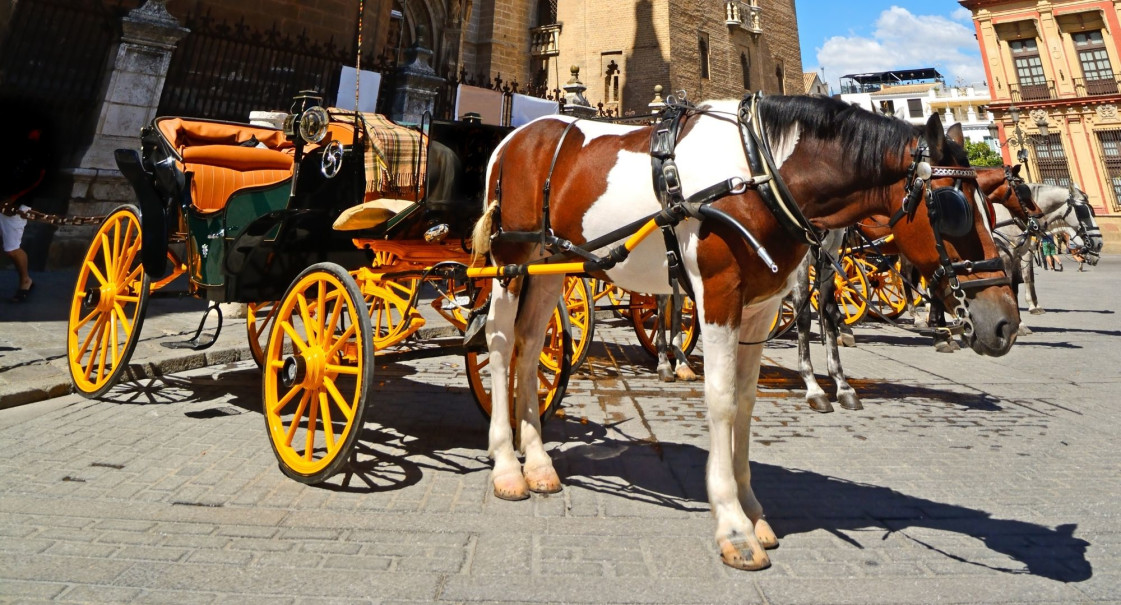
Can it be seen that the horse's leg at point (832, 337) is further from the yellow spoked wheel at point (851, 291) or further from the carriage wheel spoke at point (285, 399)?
the carriage wheel spoke at point (285, 399)

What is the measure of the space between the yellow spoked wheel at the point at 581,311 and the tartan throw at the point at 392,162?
1.48 m

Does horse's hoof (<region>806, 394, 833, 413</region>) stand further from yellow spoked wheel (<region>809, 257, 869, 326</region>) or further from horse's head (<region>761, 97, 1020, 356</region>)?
yellow spoked wheel (<region>809, 257, 869, 326</region>)

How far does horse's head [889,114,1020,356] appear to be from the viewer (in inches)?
105

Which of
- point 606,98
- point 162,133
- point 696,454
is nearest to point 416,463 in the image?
point 696,454

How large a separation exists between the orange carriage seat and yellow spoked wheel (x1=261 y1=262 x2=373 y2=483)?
1.19 meters

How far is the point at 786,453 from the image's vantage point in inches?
159

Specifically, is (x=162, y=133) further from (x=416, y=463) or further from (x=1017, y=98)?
(x=1017, y=98)

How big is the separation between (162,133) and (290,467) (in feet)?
9.41

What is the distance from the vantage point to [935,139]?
9.09 ft

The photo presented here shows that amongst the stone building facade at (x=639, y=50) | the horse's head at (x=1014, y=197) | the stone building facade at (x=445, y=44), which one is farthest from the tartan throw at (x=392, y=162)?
the stone building facade at (x=639, y=50)

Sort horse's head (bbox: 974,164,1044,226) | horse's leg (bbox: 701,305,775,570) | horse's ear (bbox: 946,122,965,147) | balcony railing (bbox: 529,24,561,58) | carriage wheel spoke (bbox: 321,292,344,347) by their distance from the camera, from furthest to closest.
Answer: balcony railing (bbox: 529,24,561,58) → horse's head (bbox: 974,164,1044,226) → carriage wheel spoke (bbox: 321,292,344,347) → horse's ear (bbox: 946,122,965,147) → horse's leg (bbox: 701,305,775,570)

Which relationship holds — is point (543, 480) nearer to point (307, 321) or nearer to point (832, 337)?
point (307, 321)

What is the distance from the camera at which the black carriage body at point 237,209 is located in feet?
13.8

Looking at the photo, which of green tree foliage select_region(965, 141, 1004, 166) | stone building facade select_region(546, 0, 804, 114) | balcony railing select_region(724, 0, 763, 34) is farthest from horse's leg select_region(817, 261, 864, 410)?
green tree foliage select_region(965, 141, 1004, 166)
